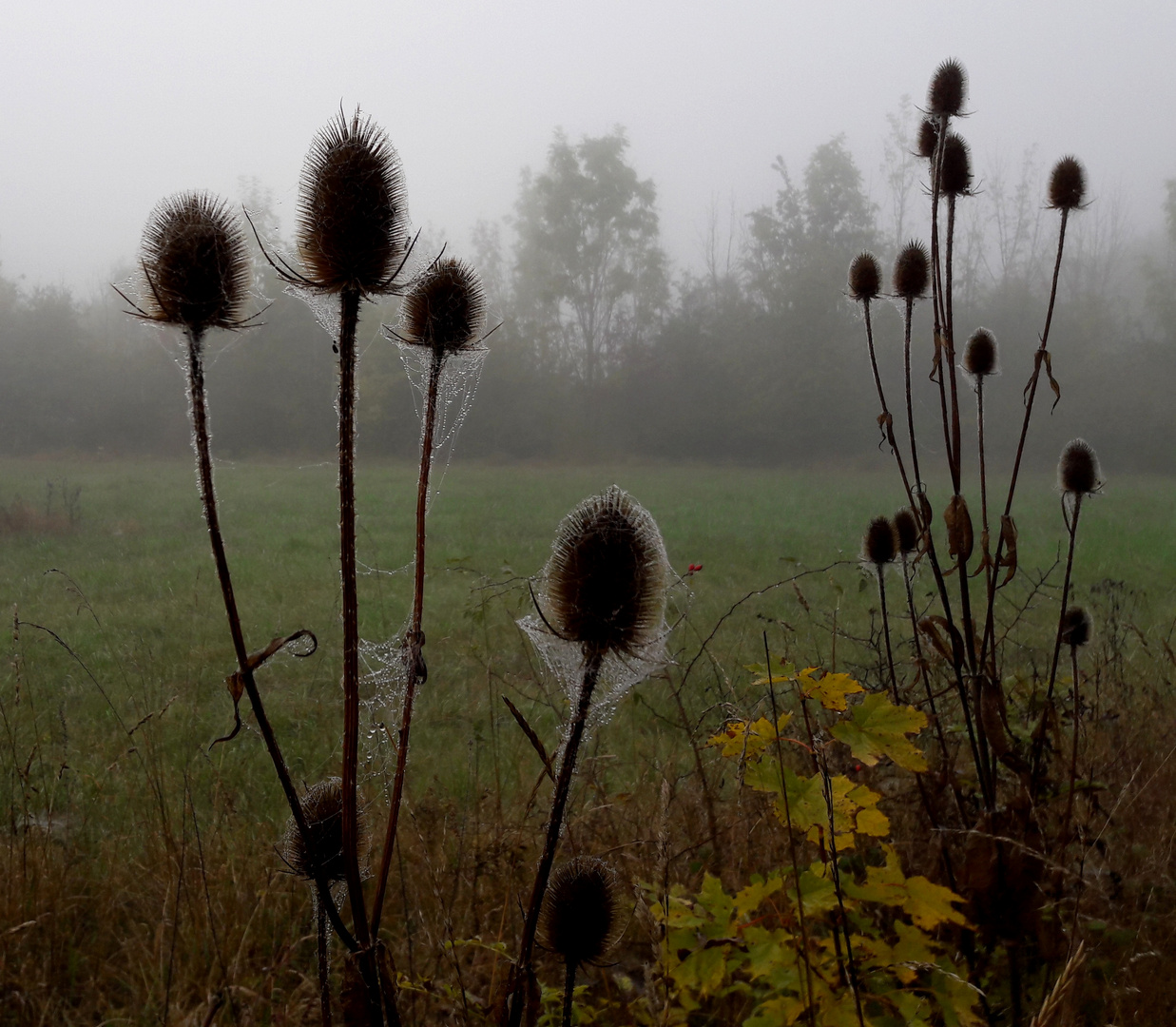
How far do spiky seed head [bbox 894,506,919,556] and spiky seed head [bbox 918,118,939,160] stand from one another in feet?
3.82

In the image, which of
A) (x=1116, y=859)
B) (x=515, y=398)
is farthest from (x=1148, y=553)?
(x=515, y=398)

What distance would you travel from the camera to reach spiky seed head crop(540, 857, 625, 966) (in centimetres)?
129

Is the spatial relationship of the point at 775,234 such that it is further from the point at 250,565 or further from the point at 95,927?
the point at 95,927

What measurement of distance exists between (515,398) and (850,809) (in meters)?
28.8

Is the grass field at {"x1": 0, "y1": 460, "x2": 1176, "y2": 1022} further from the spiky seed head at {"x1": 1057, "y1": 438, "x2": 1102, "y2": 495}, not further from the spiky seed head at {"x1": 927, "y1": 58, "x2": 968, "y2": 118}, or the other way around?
the spiky seed head at {"x1": 927, "y1": 58, "x2": 968, "y2": 118}

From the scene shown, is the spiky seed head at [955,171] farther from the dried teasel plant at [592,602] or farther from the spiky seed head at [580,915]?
the spiky seed head at [580,915]

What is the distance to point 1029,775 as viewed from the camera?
2.12 m

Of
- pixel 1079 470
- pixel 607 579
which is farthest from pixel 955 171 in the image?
pixel 607 579

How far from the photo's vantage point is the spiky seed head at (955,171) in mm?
2377

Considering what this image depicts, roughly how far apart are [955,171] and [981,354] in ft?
2.18

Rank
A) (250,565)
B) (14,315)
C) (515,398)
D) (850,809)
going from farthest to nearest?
(515,398) → (14,315) → (250,565) → (850,809)

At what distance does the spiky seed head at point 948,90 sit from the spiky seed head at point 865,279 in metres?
0.45

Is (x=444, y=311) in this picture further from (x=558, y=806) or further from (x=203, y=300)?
(x=558, y=806)

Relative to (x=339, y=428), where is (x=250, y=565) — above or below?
below
